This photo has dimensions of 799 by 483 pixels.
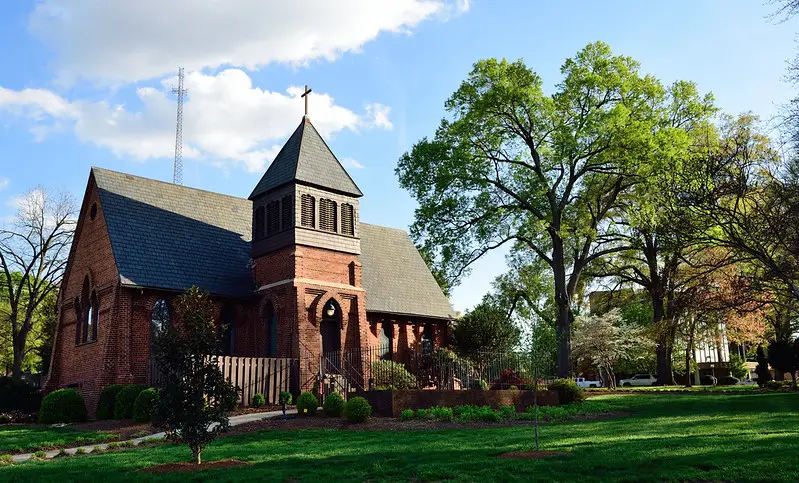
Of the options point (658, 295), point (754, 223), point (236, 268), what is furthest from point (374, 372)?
point (658, 295)

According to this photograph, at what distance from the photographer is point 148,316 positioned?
25750 mm

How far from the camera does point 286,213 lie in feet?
93.5

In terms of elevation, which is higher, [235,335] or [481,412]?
[235,335]

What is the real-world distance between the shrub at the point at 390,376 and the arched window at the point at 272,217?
7293mm

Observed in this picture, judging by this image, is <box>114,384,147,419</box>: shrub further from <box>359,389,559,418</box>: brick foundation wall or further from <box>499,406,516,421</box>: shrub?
→ <box>499,406,516,421</box>: shrub

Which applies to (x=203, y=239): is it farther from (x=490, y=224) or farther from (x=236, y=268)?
(x=490, y=224)

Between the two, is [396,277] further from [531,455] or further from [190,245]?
[531,455]

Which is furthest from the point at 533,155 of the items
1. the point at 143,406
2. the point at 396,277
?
the point at 143,406

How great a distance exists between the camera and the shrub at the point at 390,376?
2489cm

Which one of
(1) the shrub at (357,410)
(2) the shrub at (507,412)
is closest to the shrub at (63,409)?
(1) the shrub at (357,410)

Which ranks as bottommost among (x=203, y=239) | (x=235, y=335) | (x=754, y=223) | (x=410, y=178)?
(x=235, y=335)

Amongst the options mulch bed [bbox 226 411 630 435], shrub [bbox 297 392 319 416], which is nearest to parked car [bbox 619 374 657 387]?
mulch bed [bbox 226 411 630 435]

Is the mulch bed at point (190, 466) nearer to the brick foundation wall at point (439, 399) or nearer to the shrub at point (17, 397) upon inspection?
the brick foundation wall at point (439, 399)

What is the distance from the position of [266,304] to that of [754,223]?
1837cm
